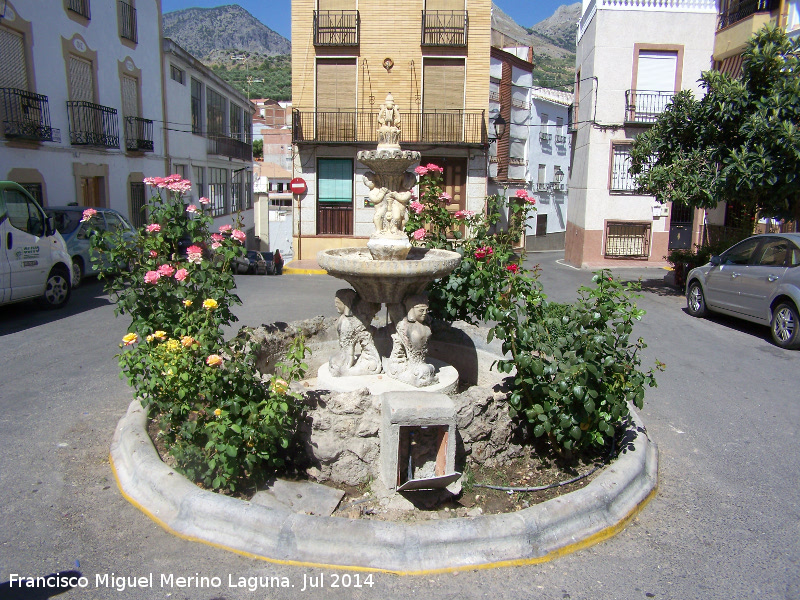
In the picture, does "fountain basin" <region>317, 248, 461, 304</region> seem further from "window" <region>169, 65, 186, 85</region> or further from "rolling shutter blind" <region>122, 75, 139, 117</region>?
"window" <region>169, 65, 186, 85</region>

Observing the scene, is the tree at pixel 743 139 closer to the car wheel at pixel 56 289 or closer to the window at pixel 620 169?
the window at pixel 620 169

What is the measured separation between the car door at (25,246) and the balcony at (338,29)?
13.3 m

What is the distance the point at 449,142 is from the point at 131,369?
17.7 meters

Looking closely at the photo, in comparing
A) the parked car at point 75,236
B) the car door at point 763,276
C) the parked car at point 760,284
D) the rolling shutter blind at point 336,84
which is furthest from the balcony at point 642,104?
the parked car at point 75,236

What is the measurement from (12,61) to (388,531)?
16217 mm

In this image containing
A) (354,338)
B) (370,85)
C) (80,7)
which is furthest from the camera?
(370,85)

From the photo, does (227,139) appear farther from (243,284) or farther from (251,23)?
(251,23)

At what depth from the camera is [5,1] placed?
14578 mm

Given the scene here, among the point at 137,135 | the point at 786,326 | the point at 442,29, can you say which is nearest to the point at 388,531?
the point at 786,326

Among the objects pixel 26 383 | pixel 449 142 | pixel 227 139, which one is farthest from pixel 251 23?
pixel 26 383

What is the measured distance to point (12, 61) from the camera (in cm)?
1499

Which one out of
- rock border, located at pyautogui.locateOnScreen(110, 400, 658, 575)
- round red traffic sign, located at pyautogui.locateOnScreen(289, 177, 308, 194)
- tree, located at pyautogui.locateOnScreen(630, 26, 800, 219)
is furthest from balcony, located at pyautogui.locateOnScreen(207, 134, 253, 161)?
rock border, located at pyautogui.locateOnScreen(110, 400, 658, 575)

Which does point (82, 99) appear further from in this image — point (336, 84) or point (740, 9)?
point (740, 9)

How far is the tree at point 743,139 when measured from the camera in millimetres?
11766
